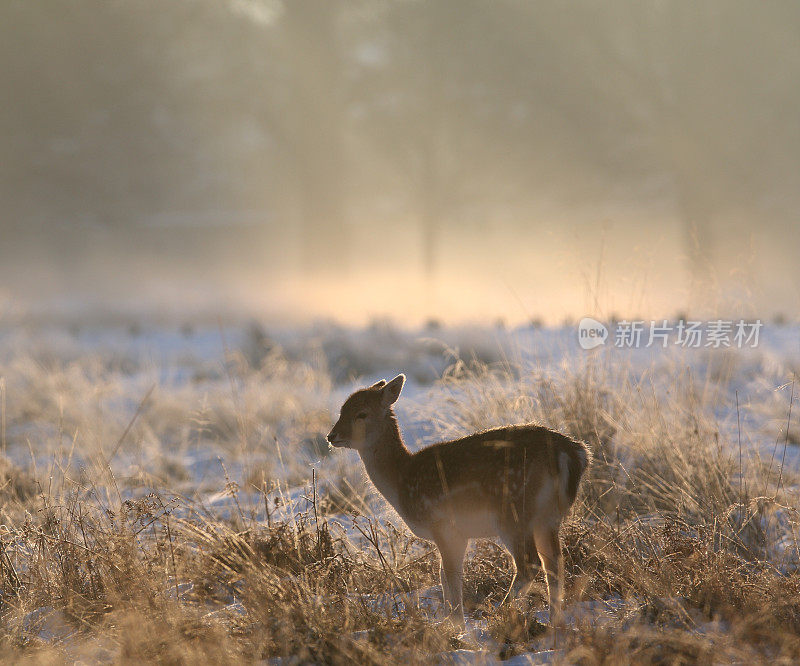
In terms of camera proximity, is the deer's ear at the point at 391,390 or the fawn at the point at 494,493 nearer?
the fawn at the point at 494,493

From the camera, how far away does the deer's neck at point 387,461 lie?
3.35 m

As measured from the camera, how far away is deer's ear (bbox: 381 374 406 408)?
11.0ft

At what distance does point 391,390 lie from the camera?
3.36 meters

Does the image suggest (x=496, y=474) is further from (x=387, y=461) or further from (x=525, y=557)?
(x=387, y=461)

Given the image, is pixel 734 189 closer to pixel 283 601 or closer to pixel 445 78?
pixel 445 78

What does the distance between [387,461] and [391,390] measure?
1.20 ft

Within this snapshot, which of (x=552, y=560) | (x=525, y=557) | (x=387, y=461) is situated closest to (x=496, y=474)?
(x=525, y=557)

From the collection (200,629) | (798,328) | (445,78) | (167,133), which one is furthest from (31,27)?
(200,629)

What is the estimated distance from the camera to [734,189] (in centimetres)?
2625

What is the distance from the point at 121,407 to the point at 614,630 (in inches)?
328

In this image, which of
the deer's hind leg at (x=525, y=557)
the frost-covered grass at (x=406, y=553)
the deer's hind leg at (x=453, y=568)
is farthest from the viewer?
the deer's hind leg at (x=453, y=568)

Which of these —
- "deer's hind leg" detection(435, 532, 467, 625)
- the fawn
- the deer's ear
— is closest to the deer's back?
the fawn

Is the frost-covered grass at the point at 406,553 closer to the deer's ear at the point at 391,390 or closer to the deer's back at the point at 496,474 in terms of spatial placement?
the deer's back at the point at 496,474

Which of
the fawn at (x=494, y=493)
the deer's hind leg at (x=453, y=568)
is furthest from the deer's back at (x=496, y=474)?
the deer's hind leg at (x=453, y=568)
